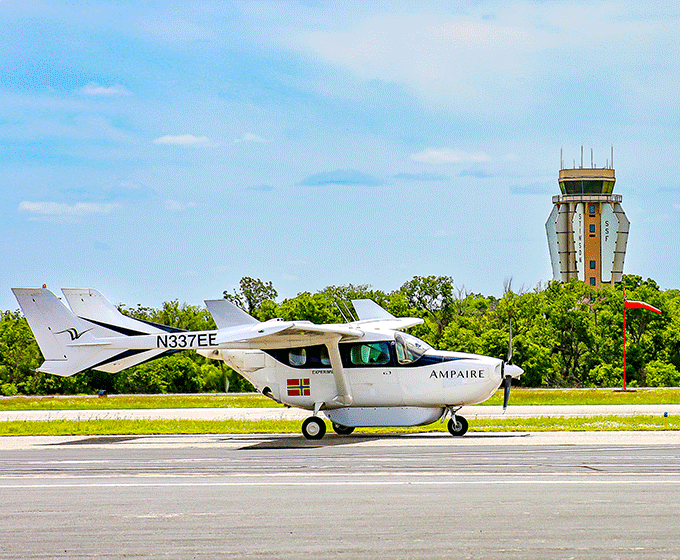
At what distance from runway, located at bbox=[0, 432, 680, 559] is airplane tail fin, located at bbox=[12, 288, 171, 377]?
495 centimetres

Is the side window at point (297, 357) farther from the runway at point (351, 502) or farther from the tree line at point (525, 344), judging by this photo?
the tree line at point (525, 344)

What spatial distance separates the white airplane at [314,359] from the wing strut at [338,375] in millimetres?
26

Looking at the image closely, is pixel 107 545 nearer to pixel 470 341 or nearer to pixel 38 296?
pixel 38 296

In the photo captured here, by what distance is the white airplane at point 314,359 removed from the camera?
71.2ft

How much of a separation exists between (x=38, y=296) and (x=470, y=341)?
49.5 m

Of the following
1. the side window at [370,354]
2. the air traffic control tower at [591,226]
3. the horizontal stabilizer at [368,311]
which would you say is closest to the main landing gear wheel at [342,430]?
Answer: the side window at [370,354]

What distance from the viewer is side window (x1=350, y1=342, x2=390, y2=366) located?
22.5m

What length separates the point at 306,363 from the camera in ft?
75.3

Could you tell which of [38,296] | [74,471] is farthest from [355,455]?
[38,296]

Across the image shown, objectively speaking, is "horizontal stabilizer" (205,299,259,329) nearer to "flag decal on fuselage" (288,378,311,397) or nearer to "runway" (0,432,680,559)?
"flag decal on fuselage" (288,378,311,397)

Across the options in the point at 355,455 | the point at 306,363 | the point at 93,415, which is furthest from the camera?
the point at 93,415

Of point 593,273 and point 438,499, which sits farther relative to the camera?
point 593,273

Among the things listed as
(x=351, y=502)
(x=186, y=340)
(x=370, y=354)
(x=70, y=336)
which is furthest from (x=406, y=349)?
Answer: (x=351, y=502)

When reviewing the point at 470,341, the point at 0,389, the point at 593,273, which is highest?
the point at 593,273
